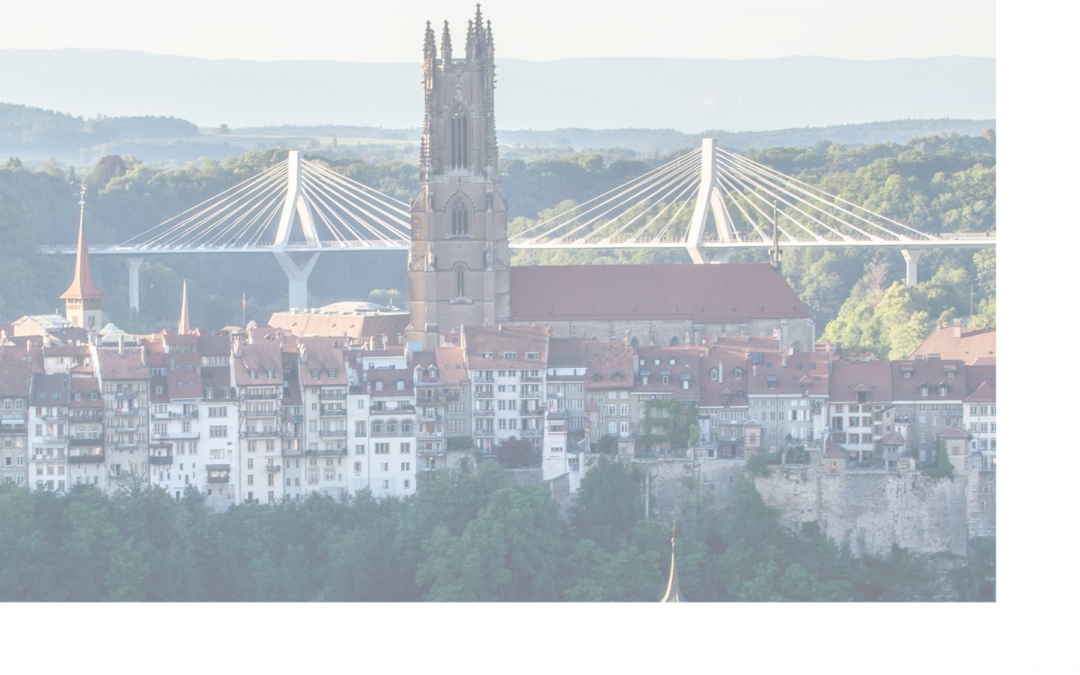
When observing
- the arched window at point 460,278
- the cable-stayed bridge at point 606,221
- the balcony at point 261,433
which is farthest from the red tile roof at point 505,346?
the cable-stayed bridge at point 606,221

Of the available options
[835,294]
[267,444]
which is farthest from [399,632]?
[835,294]

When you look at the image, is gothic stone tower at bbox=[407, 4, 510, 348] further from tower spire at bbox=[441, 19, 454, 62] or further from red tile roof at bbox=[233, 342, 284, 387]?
red tile roof at bbox=[233, 342, 284, 387]

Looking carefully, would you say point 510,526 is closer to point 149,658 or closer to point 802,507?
point 802,507

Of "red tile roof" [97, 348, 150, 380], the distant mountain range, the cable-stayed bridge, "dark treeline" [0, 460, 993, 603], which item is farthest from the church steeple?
the distant mountain range

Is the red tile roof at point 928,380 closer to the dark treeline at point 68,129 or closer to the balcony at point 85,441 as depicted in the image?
the balcony at point 85,441

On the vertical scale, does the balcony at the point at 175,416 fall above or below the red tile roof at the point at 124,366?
below

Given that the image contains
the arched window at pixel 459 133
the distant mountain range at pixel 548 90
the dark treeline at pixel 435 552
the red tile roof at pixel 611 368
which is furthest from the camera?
the distant mountain range at pixel 548 90

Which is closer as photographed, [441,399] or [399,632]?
[399,632]

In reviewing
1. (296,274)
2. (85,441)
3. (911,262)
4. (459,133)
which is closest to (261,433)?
(85,441)
